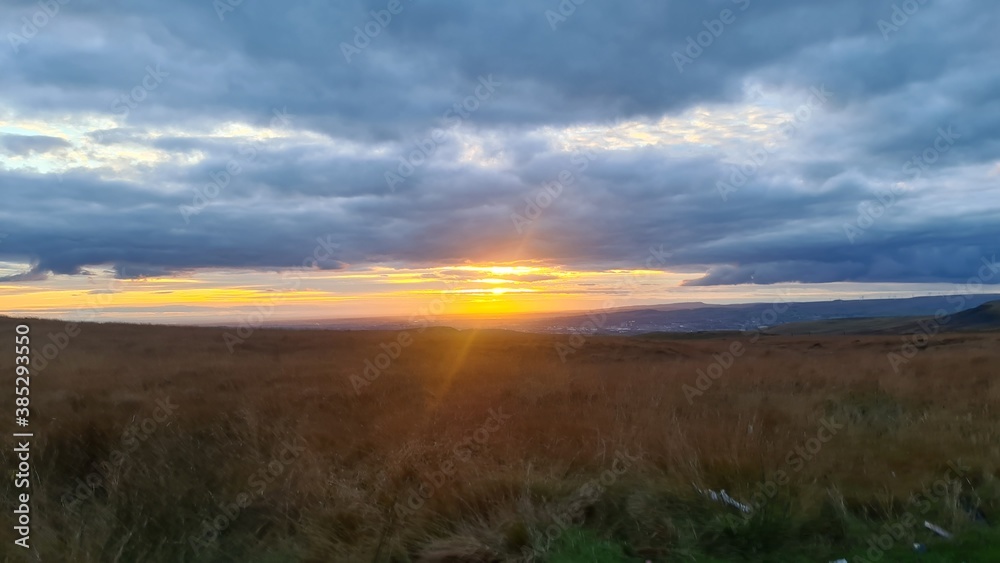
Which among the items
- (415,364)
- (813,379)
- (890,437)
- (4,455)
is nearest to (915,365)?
(813,379)

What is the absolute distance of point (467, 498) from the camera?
5766mm

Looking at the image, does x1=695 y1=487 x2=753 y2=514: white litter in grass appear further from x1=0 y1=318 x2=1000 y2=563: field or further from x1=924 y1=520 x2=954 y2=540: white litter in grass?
x1=924 y1=520 x2=954 y2=540: white litter in grass

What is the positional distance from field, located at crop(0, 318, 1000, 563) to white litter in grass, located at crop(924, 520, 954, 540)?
50mm

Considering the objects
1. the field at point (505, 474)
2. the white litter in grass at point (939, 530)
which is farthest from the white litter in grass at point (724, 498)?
the white litter in grass at point (939, 530)

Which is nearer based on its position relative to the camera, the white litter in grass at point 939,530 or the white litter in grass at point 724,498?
the white litter in grass at point 939,530

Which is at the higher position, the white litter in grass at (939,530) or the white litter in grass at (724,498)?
the white litter in grass at (724,498)

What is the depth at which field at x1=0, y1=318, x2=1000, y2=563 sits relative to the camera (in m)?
5.11

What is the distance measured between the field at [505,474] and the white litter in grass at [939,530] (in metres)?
0.05

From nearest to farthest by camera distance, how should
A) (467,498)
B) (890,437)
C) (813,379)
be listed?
(467,498)
(890,437)
(813,379)

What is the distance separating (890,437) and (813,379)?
265 inches

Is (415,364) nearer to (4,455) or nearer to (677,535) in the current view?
(4,455)

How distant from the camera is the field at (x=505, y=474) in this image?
511 cm

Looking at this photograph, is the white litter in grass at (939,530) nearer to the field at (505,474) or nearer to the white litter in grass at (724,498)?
the field at (505,474)

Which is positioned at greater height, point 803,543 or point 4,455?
point 4,455
